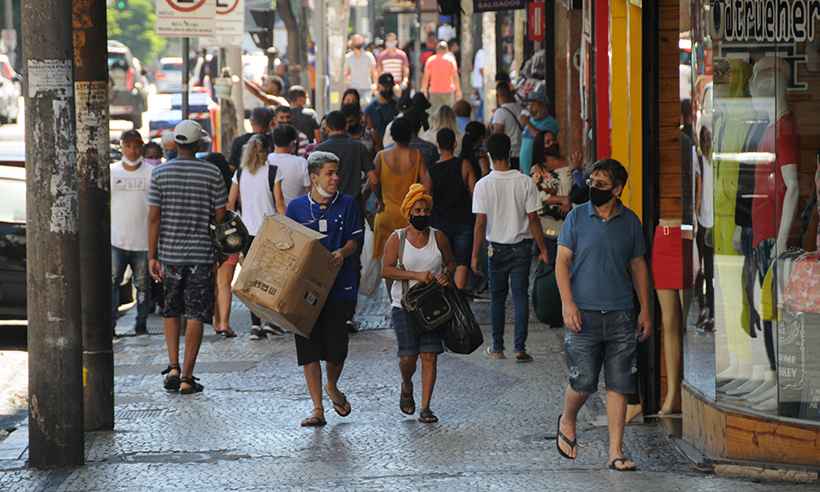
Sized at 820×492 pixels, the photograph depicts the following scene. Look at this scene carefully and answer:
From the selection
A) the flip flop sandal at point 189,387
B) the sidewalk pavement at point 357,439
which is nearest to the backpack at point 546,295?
the sidewalk pavement at point 357,439

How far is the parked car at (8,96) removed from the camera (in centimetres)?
4572

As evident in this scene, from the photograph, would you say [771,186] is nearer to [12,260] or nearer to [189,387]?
[189,387]

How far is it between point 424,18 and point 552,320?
29.1m

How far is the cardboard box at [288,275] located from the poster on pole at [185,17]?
8.07 m

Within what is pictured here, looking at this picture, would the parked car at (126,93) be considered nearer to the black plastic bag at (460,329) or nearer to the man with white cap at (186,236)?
the man with white cap at (186,236)

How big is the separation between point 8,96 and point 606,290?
1542 inches

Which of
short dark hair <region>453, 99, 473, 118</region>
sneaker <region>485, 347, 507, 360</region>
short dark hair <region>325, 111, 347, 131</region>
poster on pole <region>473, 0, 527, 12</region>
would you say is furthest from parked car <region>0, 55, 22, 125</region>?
sneaker <region>485, 347, 507, 360</region>

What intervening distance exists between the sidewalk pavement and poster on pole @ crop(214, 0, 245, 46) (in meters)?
8.82

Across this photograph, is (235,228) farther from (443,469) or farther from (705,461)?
(705,461)

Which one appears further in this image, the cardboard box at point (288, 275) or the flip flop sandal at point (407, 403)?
the flip flop sandal at point (407, 403)

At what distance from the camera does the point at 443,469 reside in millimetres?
9312

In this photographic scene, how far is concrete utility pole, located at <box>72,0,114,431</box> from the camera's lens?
1050cm

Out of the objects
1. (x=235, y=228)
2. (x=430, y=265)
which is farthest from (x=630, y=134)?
(x=235, y=228)

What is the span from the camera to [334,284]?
35.1ft
